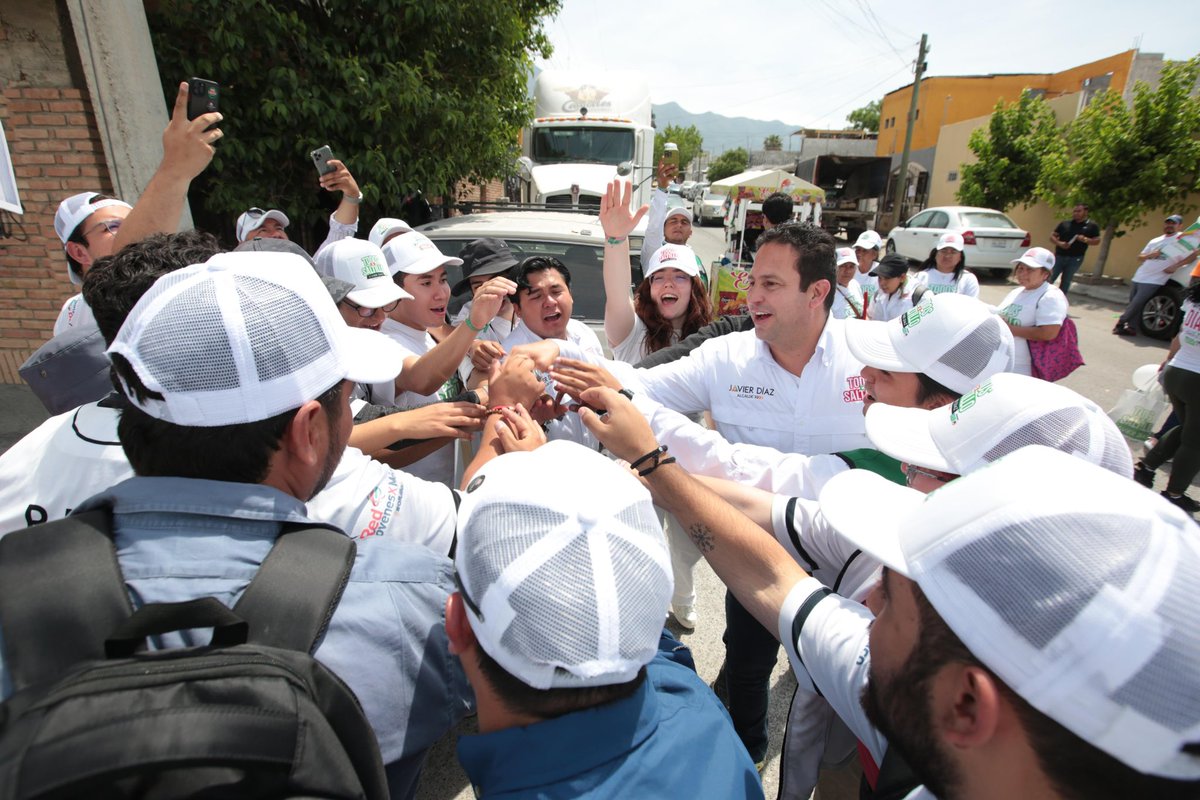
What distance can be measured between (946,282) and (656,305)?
436cm

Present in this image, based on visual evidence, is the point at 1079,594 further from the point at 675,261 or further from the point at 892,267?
the point at 892,267

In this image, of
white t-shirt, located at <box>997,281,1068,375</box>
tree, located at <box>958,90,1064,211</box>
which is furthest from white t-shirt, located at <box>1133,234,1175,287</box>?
tree, located at <box>958,90,1064,211</box>

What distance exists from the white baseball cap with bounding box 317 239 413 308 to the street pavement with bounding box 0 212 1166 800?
1.87m

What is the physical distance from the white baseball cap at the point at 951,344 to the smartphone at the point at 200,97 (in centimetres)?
283

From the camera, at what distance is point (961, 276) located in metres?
6.27

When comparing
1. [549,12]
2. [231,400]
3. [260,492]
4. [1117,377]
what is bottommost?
[1117,377]

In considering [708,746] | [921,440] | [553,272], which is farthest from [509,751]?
[553,272]

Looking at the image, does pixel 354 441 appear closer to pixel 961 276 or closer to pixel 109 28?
pixel 109 28

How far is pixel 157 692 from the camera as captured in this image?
0.66 meters

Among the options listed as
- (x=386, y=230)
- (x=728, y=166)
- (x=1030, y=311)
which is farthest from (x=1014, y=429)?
(x=728, y=166)

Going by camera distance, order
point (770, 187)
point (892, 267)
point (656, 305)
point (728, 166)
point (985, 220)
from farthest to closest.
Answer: point (728, 166)
point (985, 220)
point (770, 187)
point (892, 267)
point (656, 305)

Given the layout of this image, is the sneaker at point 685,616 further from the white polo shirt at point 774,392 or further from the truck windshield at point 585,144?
the truck windshield at point 585,144

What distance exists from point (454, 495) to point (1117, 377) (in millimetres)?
9202

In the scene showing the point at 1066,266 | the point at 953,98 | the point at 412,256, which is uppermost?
the point at 953,98
